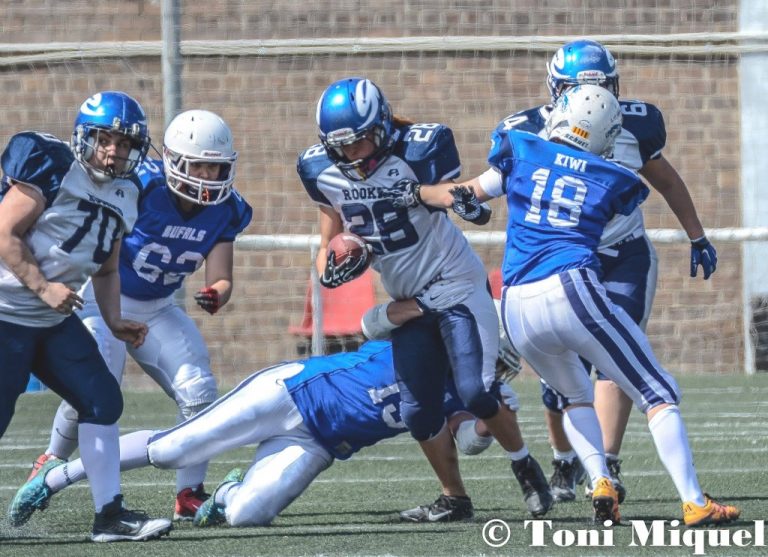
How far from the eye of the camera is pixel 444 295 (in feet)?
18.2

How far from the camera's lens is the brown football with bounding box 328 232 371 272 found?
17.9ft

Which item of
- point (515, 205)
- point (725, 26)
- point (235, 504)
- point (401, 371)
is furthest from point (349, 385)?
point (725, 26)

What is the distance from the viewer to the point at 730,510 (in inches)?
185

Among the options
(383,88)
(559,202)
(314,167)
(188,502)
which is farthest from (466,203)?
(383,88)

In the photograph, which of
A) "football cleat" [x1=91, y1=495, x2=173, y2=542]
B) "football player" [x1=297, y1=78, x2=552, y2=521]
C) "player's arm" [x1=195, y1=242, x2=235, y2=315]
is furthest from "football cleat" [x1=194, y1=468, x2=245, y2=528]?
"player's arm" [x1=195, y1=242, x2=235, y2=315]

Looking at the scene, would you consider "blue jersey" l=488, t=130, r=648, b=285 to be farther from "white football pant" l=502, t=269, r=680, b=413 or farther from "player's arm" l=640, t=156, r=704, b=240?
"player's arm" l=640, t=156, r=704, b=240

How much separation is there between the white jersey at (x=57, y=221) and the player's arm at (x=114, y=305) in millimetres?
125

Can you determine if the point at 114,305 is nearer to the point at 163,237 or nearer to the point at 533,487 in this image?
the point at 163,237

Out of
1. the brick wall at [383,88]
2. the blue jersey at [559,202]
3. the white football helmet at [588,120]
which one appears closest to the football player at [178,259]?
the blue jersey at [559,202]

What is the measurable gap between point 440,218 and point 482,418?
0.79 m

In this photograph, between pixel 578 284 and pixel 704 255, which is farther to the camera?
pixel 704 255

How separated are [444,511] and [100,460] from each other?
1.18m

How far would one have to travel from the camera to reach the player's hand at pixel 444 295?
5.53 meters

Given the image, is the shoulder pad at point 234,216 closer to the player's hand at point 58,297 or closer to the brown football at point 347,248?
the brown football at point 347,248
